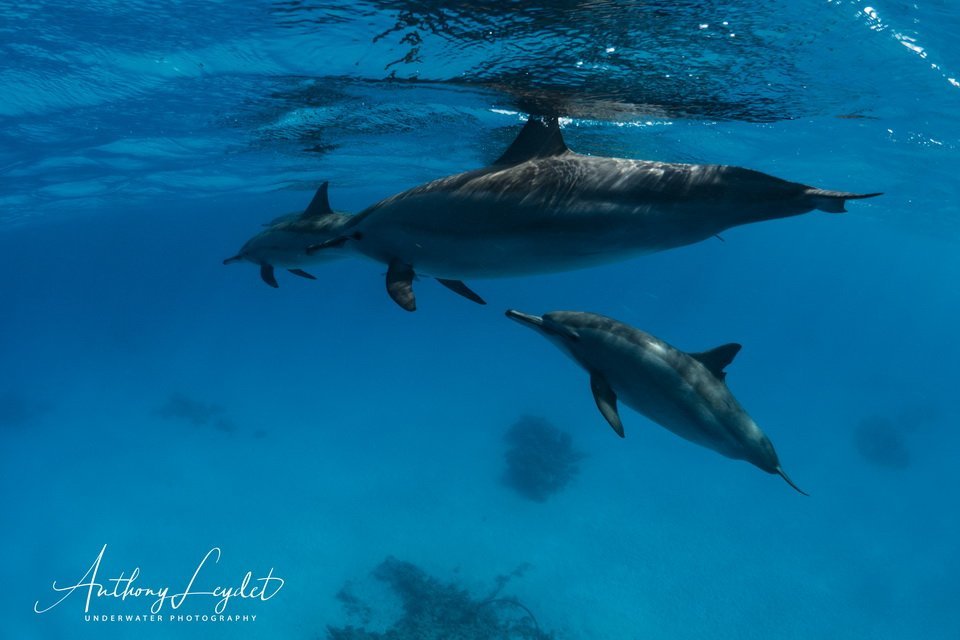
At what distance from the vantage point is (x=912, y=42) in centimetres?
956

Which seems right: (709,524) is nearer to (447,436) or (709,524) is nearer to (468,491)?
(468,491)

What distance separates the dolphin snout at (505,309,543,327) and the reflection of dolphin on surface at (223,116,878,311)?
1.36 feet

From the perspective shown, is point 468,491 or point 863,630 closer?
point 863,630

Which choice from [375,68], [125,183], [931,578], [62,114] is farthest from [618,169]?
[125,183]

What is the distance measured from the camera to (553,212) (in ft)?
12.7

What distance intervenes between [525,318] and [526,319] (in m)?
0.02

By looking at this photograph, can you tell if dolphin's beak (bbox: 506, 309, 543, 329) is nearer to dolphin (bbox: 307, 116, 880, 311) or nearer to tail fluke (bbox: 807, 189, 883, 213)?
dolphin (bbox: 307, 116, 880, 311)

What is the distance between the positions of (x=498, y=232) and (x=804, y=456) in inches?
1300

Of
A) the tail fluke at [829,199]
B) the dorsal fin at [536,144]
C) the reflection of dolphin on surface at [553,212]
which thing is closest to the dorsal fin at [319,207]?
the reflection of dolphin on surface at [553,212]

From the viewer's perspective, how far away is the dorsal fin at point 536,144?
4457 millimetres

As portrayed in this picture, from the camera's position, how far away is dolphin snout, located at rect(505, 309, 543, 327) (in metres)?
4.99

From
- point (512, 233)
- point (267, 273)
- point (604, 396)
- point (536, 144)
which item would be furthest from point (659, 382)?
point (267, 273)

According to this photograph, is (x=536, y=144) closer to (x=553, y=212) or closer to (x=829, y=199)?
(x=553, y=212)

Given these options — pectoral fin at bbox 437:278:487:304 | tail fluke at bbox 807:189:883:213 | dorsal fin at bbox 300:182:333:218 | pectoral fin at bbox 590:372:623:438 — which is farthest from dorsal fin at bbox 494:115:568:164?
dorsal fin at bbox 300:182:333:218
